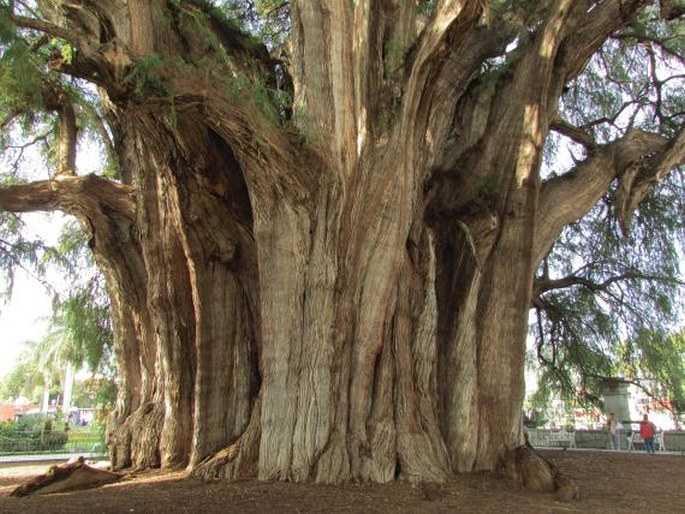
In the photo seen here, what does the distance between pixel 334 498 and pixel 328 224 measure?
286cm

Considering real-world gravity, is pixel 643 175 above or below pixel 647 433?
above

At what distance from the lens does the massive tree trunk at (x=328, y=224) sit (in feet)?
20.8

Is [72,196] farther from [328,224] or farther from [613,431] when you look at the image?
[613,431]

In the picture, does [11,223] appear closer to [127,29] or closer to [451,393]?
[127,29]

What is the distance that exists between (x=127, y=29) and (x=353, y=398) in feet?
14.0

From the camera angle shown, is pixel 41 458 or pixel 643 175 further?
pixel 41 458

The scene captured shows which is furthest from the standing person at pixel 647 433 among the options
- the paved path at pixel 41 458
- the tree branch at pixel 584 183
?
the paved path at pixel 41 458

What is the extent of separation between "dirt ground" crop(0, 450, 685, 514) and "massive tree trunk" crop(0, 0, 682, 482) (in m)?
0.32

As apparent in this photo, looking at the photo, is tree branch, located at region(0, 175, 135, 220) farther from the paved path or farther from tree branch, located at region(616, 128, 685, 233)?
the paved path

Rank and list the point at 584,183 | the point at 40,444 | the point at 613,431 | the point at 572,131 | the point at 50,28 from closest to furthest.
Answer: the point at 50,28 → the point at 584,183 → the point at 572,131 → the point at 613,431 → the point at 40,444

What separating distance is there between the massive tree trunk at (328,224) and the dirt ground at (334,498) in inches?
12.4

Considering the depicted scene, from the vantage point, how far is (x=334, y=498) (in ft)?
18.5

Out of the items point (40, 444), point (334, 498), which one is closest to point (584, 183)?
point (334, 498)

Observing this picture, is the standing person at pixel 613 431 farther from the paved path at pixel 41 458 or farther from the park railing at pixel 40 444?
the park railing at pixel 40 444
